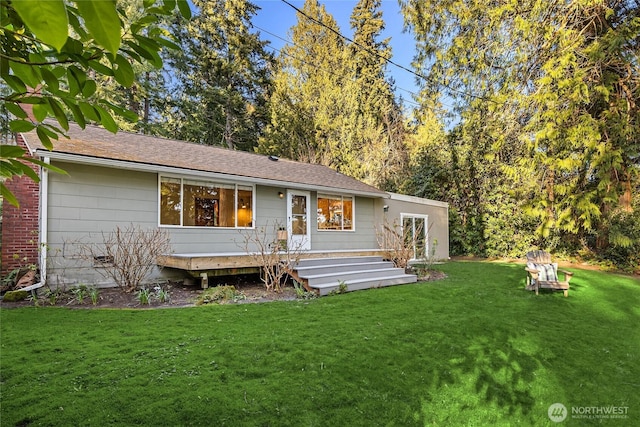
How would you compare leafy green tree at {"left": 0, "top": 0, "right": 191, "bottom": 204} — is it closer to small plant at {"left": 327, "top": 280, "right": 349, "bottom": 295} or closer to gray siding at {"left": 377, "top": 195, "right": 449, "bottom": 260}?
small plant at {"left": 327, "top": 280, "right": 349, "bottom": 295}

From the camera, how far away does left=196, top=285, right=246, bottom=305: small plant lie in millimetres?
6234

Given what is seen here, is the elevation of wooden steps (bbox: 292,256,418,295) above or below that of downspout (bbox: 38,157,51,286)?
below

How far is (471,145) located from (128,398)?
630 inches

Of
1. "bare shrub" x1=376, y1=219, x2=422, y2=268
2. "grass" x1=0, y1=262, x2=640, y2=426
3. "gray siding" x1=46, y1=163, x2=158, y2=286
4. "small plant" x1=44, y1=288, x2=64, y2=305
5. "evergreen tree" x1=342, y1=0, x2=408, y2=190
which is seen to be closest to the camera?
"grass" x1=0, y1=262, x2=640, y2=426

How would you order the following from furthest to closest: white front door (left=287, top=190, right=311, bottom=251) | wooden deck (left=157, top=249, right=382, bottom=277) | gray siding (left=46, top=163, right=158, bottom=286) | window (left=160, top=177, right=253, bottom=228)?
white front door (left=287, top=190, right=311, bottom=251), window (left=160, top=177, right=253, bottom=228), wooden deck (left=157, top=249, right=382, bottom=277), gray siding (left=46, top=163, right=158, bottom=286)

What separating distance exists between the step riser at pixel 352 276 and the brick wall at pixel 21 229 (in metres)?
5.77

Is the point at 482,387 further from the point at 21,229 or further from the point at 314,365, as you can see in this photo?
the point at 21,229

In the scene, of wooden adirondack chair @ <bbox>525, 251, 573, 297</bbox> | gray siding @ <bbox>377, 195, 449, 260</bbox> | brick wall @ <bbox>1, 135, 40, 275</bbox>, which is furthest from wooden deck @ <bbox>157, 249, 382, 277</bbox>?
gray siding @ <bbox>377, 195, 449, 260</bbox>

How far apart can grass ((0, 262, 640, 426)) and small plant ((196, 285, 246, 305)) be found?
22.0 inches

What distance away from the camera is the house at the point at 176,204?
6.78 m

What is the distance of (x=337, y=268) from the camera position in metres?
8.50

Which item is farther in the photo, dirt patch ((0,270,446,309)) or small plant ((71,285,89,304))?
small plant ((71,285,89,304))

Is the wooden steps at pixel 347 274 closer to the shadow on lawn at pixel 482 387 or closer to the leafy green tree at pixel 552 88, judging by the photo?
the shadow on lawn at pixel 482 387

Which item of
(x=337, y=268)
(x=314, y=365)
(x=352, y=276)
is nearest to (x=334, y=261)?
(x=337, y=268)
